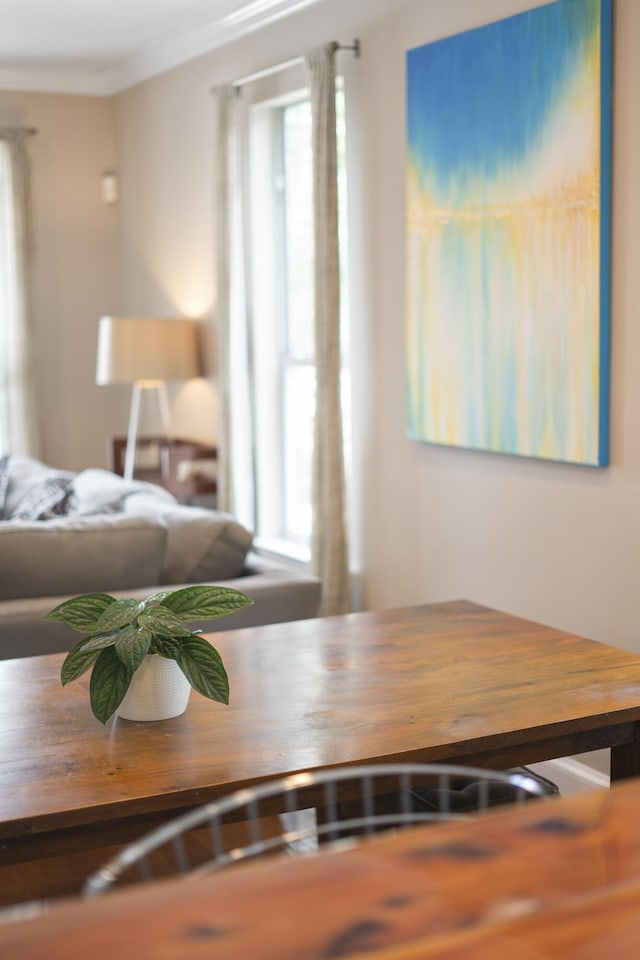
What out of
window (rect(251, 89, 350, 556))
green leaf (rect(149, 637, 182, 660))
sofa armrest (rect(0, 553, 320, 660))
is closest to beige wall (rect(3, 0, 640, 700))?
window (rect(251, 89, 350, 556))

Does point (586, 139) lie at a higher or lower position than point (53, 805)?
higher

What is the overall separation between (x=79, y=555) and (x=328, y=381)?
1.57m

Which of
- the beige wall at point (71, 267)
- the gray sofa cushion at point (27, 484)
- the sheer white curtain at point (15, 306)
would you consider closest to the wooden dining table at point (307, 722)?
the gray sofa cushion at point (27, 484)

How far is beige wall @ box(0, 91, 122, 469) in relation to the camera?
6531mm

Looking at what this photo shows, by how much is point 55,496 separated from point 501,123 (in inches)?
92.6

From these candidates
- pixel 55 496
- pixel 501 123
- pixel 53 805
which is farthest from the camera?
pixel 55 496

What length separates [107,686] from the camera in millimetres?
1911

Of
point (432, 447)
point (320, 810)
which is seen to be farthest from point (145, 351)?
point (320, 810)

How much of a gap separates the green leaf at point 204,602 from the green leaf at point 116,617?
0.06 metres

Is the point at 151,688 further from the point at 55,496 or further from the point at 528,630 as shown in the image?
the point at 55,496

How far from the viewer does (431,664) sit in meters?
2.27

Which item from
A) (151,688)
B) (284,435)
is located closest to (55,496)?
(284,435)

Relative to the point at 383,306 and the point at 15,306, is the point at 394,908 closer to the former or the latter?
the point at 383,306

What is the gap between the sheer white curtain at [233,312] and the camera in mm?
5098
